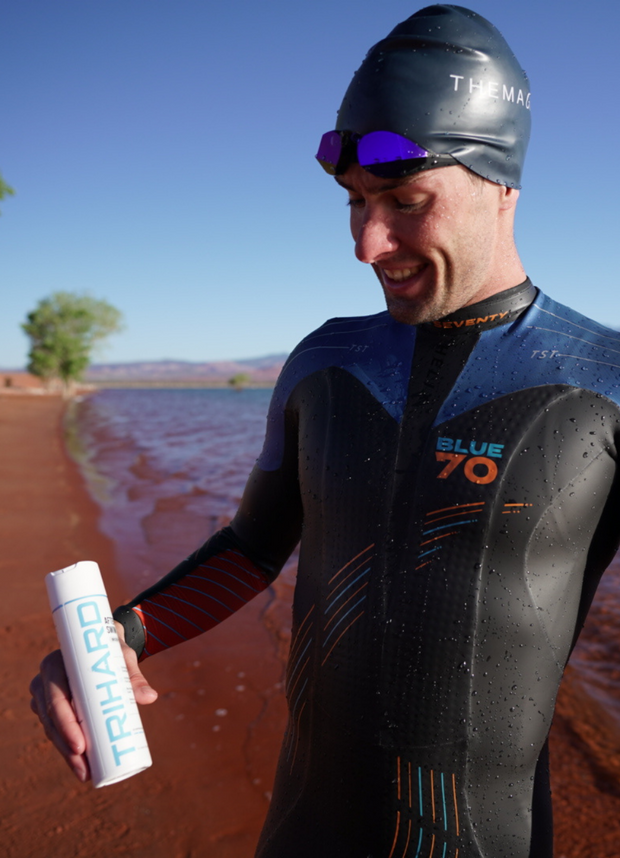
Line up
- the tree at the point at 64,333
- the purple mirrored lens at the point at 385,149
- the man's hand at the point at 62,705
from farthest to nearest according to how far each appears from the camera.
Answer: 1. the tree at the point at 64,333
2. the purple mirrored lens at the point at 385,149
3. the man's hand at the point at 62,705

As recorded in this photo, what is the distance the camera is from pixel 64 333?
56.0m

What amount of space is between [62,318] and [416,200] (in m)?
59.4

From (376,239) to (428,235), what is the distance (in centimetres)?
12

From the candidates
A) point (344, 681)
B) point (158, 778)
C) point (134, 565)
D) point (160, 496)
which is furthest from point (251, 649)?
point (160, 496)

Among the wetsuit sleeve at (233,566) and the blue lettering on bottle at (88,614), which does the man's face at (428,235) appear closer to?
the wetsuit sleeve at (233,566)

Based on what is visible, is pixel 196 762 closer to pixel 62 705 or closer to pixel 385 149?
pixel 62 705

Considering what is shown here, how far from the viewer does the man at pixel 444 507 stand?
147 centimetres

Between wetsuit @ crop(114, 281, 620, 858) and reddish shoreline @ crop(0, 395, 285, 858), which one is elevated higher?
wetsuit @ crop(114, 281, 620, 858)

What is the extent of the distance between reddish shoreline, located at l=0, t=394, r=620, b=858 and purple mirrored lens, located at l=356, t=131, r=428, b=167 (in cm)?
319

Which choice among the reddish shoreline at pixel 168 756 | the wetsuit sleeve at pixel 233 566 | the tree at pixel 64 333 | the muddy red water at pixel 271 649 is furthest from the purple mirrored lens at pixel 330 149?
the tree at pixel 64 333

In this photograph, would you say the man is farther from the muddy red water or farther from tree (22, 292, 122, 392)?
tree (22, 292, 122, 392)

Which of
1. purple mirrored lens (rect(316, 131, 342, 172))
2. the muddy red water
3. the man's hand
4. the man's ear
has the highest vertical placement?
purple mirrored lens (rect(316, 131, 342, 172))

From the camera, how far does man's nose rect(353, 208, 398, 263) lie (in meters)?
1.52

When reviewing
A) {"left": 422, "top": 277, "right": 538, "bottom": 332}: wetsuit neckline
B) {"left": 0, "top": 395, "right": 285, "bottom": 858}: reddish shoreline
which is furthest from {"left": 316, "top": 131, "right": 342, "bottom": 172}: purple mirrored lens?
{"left": 0, "top": 395, "right": 285, "bottom": 858}: reddish shoreline
